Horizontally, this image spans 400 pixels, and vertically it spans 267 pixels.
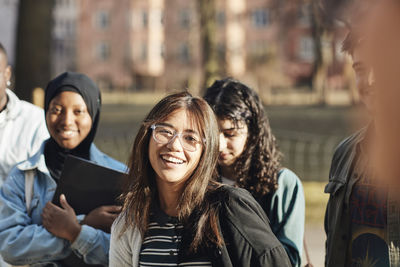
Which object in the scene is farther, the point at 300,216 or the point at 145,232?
the point at 300,216

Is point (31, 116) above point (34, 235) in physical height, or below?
above

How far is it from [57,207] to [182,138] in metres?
0.87

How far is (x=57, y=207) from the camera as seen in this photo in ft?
8.75

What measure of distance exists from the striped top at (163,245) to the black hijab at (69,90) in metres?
0.99

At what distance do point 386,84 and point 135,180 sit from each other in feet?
5.19

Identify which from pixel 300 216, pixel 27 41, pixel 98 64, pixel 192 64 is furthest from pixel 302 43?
pixel 300 216

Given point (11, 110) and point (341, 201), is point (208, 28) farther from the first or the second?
point (341, 201)

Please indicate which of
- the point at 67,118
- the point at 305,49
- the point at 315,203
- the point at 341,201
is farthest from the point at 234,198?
the point at 305,49

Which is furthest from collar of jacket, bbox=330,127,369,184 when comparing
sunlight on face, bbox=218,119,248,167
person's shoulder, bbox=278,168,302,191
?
sunlight on face, bbox=218,119,248,167

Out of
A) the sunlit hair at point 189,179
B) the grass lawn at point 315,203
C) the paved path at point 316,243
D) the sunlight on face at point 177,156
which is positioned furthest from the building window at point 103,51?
the sunlight on face at point 177,156

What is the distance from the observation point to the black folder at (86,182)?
2.74 metres

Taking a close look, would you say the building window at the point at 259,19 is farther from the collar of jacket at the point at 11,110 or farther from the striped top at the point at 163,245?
the striped top at the point at 163,245

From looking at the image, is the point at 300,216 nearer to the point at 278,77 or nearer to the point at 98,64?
the point at 278,77

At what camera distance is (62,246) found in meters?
2.65
